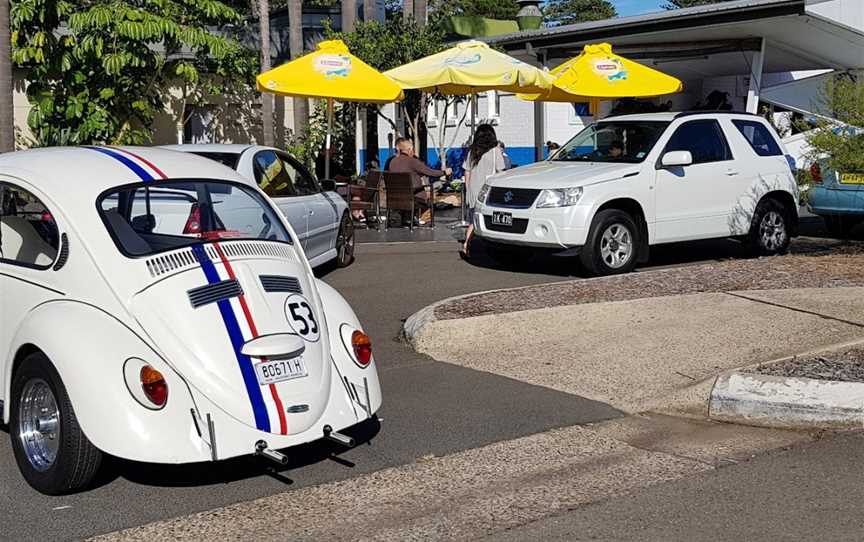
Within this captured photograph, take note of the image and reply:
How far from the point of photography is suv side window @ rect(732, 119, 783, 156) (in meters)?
13.3

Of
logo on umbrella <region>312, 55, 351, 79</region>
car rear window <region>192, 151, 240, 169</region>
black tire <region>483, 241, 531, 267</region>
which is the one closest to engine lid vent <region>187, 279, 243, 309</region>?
car rear window <region>192, 151, 240, 169</region>

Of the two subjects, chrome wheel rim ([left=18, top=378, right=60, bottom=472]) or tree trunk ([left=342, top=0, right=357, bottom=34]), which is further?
tree trunk ([left=342, top=0, right=357, bottom=34])

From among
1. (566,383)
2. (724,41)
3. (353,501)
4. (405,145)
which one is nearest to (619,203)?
(566,383)

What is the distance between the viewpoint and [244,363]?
5383mm

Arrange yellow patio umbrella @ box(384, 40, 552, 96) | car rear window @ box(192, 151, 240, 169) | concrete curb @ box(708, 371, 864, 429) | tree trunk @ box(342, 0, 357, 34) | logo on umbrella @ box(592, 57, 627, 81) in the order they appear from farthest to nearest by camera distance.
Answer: tree trunk @ box(342, 0, 357, 34)
logo on umbrella @ box(592, 57, 627, 81)
yellow patio umbrella @ box(384, 40, 552, 96)
car rear window @ box(192, 151, 240, 169)
concrete curb @ box(708, 371, 864, 429)

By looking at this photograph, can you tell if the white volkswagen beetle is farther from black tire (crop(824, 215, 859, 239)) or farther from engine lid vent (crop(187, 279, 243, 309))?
black tire (crop(824, 215, 859, 239))

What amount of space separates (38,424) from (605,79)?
1285 cm

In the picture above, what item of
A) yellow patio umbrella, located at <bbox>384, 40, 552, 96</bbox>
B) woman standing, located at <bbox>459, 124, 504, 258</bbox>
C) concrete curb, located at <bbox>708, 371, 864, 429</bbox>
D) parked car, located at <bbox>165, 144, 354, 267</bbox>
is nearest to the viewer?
concrete curb, located at <bbox>708, 371, 864, 429</bbox>

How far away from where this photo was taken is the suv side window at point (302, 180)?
1194 cm

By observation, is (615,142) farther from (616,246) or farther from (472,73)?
(472,73)

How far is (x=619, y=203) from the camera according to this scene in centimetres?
1213

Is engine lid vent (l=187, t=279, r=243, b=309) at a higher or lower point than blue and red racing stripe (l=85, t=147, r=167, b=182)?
lower

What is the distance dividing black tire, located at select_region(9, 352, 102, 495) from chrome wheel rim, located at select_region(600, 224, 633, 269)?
24.7ft

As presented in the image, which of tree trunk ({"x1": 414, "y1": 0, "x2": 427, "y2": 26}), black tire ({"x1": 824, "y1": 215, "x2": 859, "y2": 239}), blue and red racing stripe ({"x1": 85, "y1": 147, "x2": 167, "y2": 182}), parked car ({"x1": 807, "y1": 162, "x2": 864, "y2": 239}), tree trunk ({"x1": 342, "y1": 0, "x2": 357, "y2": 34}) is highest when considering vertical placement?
tree trunk ({"x1": 414, "y1": 0, "x2": 427, "y2": 26})
